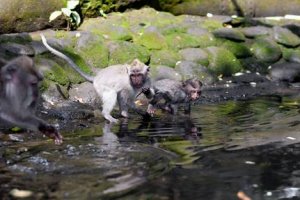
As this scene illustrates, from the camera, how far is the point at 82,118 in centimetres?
965

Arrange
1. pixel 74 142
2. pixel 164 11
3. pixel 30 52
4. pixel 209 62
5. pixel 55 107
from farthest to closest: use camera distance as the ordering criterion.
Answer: pixel 164 11, pixel 209 62, pixel 30 52, pixel 55 107, pixel 74 142

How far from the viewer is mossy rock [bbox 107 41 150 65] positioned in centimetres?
1231

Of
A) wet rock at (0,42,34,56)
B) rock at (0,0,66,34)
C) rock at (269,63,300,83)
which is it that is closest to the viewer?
wet rock at (0,42,34,56)

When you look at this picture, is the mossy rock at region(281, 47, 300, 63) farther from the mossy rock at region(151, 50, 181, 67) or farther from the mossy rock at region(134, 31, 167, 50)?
the mossy rock at region(134, 31, 167, 50)

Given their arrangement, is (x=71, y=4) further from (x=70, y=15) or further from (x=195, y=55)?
(x=195, y=55)

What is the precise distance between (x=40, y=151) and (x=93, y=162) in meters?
0.88

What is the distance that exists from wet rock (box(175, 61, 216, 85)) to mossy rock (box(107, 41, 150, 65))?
0.67 meters

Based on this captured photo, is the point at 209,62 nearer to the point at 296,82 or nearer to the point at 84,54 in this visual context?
the point at 296,82

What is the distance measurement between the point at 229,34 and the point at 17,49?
4.83 meters

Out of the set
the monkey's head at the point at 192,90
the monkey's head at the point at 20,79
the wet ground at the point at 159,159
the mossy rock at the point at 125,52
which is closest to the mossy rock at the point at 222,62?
the mossy rock at the point at 125,52

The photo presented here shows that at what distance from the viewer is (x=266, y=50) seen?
14.1 m

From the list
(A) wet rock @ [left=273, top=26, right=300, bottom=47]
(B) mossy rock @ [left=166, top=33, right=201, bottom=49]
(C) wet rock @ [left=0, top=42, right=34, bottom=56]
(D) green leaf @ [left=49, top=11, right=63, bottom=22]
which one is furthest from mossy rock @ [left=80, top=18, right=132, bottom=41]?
(A) wet rock @ [left=273, top=26, right=300, bottom=47]

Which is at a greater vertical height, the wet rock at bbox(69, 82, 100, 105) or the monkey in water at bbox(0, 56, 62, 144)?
the monkey in water at bbox(0, 56, 62, 144)

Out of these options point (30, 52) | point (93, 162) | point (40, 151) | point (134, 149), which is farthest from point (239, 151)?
point (30, 52)
